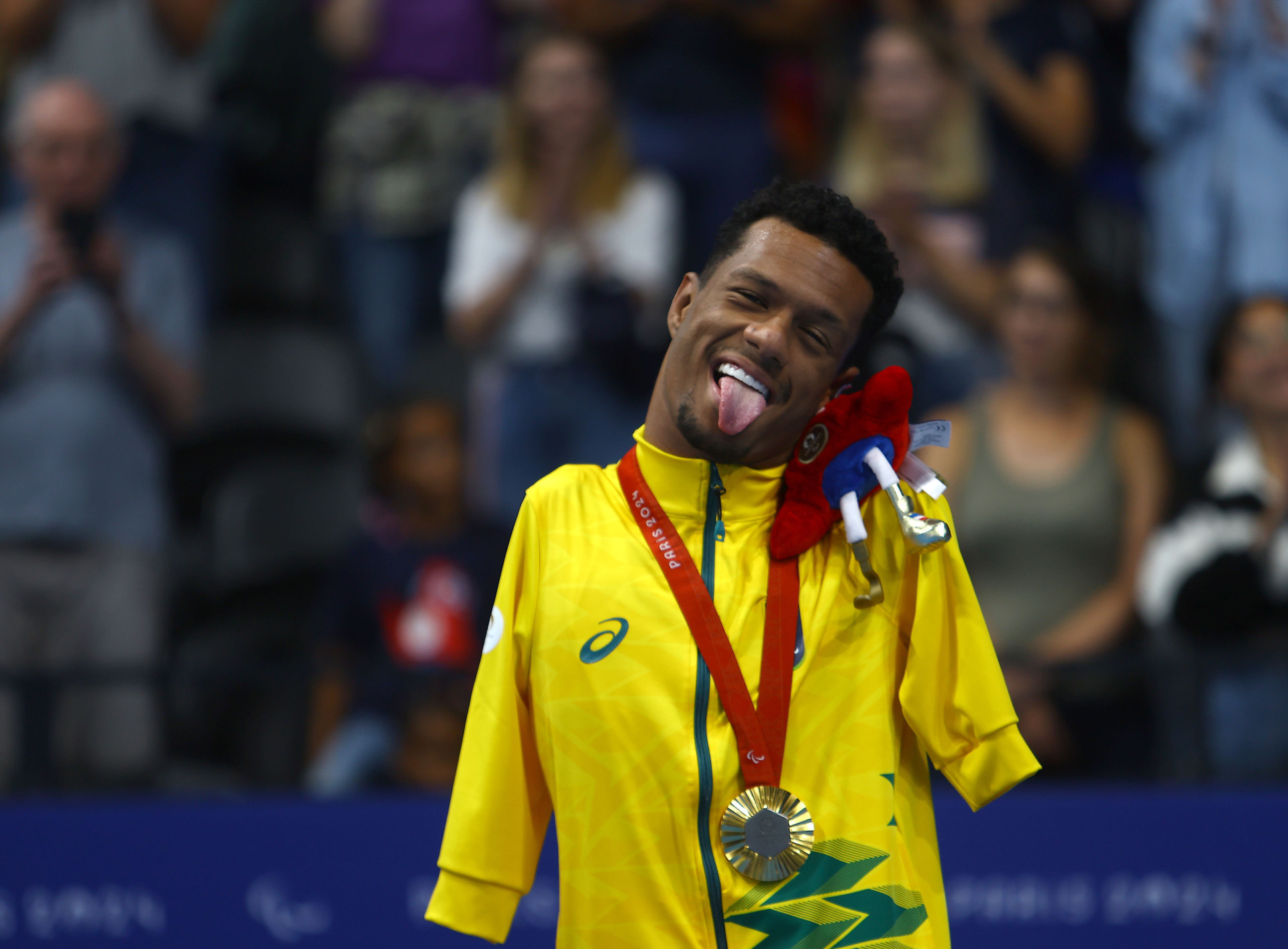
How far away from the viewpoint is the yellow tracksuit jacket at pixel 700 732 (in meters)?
2.18

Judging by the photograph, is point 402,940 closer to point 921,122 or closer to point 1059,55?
point 921,122

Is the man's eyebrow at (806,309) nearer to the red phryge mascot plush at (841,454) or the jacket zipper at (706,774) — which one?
the red phryge mascot plush at (841,454)

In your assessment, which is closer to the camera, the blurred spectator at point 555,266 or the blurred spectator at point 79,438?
the blurred spectator at point 79,438

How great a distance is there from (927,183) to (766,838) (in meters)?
3.68

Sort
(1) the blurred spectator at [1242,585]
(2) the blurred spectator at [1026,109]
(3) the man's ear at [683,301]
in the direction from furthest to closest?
(2) the blurred spectator at [1026,109]
(1) the blurred spectator at [1242,585]
(3) the man's ear at [683,301]

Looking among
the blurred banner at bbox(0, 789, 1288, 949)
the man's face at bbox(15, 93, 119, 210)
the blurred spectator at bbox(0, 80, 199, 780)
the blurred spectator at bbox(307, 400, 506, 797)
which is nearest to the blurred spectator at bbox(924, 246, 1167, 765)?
the blurred banner at bbox(0, 789, 1288, 949)

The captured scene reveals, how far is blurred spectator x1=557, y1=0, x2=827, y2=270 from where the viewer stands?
18.1 feet

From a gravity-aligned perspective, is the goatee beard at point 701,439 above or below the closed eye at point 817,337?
below

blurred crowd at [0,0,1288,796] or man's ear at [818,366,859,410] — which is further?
blurred crowd at [0,0,1288,796]

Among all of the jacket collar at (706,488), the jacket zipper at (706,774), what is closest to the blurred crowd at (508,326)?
the jacket collar at (706,488)

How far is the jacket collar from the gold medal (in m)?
0.43

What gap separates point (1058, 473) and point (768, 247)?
2.73m

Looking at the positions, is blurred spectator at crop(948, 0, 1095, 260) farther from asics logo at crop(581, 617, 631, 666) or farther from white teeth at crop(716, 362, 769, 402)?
asics logo at crop(581, 617, 631, 666)

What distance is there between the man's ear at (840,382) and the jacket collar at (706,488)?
124 millimetres
